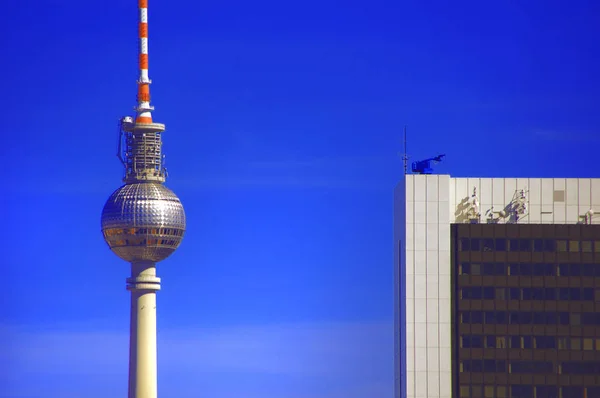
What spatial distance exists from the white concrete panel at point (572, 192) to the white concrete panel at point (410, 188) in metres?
15.1

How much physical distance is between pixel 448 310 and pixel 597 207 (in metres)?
18.0

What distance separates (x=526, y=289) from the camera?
144625 millimetres

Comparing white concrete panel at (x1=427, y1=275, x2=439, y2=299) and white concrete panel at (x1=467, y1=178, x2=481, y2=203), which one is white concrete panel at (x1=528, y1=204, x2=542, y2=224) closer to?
white concrete panel at (x1=467, y1=178, x2=481, y2=203)

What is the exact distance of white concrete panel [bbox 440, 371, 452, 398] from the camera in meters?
143

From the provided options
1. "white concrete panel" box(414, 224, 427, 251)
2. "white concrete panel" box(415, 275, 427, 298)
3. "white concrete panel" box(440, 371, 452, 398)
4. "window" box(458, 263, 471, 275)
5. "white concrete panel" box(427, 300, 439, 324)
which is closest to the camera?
"white concrete panel" box(440, 371, 452, 398)

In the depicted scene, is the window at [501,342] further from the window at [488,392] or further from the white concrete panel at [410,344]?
the white concrete panel at [410,344]

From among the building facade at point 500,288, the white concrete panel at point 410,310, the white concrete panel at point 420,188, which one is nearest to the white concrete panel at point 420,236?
the building facade at point 500,288

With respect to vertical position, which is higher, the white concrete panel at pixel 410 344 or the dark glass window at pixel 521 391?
the white concrete panel at pixel 410 344

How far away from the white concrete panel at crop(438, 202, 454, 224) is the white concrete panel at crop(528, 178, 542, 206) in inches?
287

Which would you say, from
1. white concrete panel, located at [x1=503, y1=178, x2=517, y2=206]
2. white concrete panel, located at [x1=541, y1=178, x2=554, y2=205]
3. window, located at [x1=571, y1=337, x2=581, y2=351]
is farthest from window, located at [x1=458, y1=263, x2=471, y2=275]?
window, located at [x1=571, y1=337, x2=581, y2=351]

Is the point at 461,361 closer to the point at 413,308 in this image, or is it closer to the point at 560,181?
the point at 413,308

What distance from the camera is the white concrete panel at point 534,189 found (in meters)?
146

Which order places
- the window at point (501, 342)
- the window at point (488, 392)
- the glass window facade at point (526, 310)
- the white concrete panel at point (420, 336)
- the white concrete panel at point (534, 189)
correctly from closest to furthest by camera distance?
the window at point (488, 392), the glass window facade at point (526, 310), the window at point (501, 342), the white concrete panel at point (420, 336), the white concrete panel at point (534, 189)

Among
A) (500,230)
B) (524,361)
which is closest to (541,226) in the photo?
(500,230)
